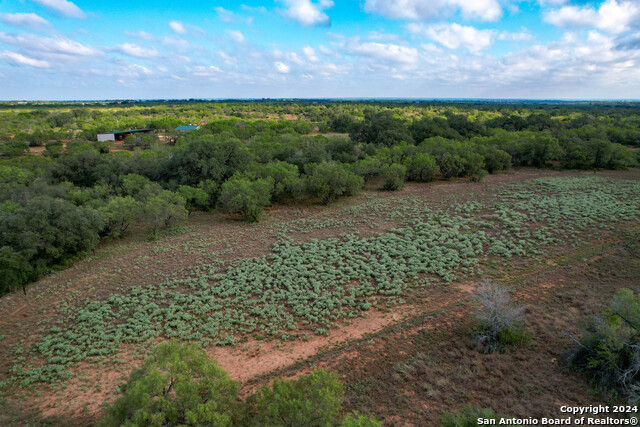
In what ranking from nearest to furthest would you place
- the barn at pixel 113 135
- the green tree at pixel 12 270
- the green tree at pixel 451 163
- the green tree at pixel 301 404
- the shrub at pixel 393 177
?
the green tree at pixel 301 404 < the green tree at pixel 12 270 < the shrub at pixel 393 177 < the green tree at pixel 451 163 < the barn at pixel 113 135

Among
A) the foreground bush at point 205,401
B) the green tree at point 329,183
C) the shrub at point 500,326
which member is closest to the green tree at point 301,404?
the foreground bush at point 205,401

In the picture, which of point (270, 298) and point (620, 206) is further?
point (620, 206)

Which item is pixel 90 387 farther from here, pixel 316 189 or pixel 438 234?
pixel 316 189

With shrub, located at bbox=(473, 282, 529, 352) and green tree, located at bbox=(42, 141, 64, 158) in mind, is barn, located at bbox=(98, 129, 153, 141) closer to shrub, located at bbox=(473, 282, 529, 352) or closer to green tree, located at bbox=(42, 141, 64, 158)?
green tree, located at bbox=(42, 141, 64, 158)

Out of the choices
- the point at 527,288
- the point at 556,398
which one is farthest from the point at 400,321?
the point at 527,288

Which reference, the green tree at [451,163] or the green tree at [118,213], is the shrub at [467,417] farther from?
→ the green tree at [451,163]

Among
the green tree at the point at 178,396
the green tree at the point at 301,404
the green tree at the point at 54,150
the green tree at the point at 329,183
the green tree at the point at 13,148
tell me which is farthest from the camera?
the green tree at the point at 54,150
